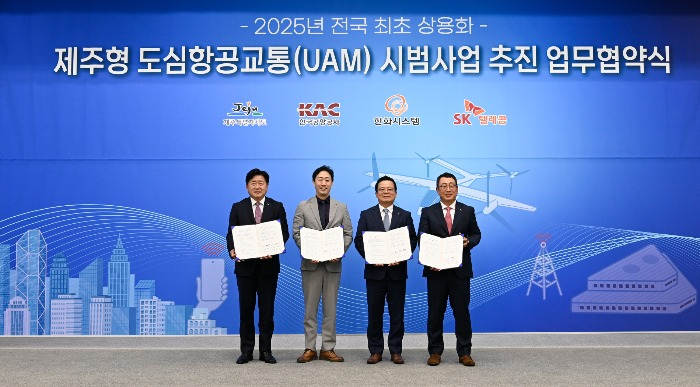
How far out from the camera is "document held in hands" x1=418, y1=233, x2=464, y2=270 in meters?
4.36

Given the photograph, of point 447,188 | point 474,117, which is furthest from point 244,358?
point 474,117

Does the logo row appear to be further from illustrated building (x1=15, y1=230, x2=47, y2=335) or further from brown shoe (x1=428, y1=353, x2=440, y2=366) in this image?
brown shoe (x1=428, y1=353, x2=440, y2=366)

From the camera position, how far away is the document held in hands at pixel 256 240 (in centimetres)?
443

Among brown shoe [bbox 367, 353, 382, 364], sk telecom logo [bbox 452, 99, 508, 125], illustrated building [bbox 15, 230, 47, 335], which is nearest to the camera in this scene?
brown shoe [bbox 367, 353, 382, 364]

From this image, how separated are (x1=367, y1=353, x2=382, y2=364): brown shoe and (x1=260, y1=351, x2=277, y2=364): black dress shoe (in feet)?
2.13

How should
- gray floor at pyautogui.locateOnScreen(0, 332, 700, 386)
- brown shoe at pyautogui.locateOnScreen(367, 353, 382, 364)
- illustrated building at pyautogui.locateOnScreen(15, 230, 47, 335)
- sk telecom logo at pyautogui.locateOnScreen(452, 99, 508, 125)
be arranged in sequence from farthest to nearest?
sk telecom logo at pyautogui.locateOnScreen(452, 99, 508, 125) < illustrated building at pyautogui.locateOnScreen(15, 230, 47, 335) < brown shoe at pyautogui.locateOnScreen(367, 353, 382, 364) < gray floor at pyautogui.locateOnScreen(0, 332, 700, 386)

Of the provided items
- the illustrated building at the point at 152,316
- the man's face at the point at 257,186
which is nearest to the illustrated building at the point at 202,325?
the illustrated building at the point at 152,316

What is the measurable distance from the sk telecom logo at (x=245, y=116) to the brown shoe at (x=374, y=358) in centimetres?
233

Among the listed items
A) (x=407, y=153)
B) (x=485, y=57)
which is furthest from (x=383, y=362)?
(x=485, y=57)

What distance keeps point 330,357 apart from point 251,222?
3.56 feet

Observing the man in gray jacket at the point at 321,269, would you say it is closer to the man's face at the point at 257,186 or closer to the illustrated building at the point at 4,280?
the man's face at the point at 257,186

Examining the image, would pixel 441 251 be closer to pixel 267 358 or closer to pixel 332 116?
pixel 267 358

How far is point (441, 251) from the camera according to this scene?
438cm

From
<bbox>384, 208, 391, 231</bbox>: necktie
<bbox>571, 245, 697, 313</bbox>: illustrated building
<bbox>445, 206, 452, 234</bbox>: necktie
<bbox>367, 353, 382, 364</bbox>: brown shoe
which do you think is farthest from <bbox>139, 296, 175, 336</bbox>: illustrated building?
<bbox>571, 245, 697, 313</bbox>: illustrated building
